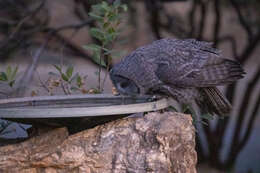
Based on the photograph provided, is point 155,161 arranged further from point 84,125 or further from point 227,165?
point 227,165

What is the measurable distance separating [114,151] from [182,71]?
1.27 meters

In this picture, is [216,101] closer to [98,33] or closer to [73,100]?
[98,33]

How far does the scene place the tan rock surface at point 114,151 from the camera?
2.70m

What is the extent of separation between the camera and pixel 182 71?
12.4ft

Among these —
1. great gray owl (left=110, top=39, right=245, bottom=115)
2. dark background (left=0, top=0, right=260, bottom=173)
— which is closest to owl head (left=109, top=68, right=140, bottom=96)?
great gray owl (left=110, top=39, right=245, bottom=115)

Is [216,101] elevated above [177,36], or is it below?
below

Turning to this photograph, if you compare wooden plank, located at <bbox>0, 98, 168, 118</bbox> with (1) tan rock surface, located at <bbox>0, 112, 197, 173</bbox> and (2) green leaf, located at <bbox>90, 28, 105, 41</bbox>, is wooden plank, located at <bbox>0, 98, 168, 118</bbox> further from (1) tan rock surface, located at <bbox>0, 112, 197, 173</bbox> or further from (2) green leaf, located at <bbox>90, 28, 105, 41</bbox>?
(2) green leaf, located at <bbox>90, 28, 105, 41</bbox>

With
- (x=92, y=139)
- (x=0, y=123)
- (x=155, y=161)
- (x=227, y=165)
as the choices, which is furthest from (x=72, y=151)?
(x=227, y=165)

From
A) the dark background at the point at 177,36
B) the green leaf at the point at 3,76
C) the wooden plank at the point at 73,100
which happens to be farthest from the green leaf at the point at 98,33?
the dark background at the point at 177,36

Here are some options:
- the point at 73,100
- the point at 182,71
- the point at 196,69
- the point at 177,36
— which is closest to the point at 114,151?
the point at 73,100

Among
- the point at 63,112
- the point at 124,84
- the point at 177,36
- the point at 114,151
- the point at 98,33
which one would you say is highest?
the point at 177,36

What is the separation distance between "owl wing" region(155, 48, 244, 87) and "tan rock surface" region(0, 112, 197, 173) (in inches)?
37.2

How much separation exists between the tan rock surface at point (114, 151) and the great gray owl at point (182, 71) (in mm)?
A: 731

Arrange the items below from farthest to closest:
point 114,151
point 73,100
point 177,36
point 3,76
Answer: point 177,36 < point 3,76 < point 73,100 < point 114,151
